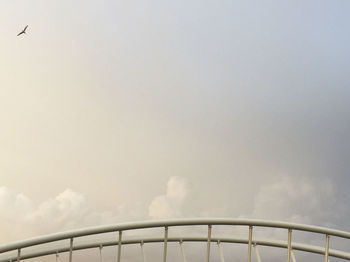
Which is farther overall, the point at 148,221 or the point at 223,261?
the point at 223,261

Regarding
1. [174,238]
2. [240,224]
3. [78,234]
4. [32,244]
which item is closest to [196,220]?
[240,224]

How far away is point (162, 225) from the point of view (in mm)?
19422

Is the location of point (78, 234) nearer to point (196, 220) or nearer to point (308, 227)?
point (196, 220)

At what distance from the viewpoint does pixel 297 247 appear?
85.9 feet

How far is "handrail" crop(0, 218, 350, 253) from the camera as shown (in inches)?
706

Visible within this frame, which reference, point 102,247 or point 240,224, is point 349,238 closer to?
point 240,224

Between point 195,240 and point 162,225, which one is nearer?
point 162,225

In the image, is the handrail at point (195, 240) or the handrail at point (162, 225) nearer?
the handrail at point (162, 225)

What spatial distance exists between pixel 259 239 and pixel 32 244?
11.6 metres

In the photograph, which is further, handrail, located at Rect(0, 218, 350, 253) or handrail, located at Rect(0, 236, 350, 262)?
handrail, located at Rect(0, 236, 350, 262)

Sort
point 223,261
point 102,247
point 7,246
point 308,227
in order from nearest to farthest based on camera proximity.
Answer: point 7,246 < point 308,227 < point 223,261 < point 102,247

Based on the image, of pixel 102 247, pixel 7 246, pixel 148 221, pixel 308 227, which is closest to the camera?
pixel 7 246

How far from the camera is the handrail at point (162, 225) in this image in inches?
706

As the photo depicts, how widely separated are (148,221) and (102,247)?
7.58 metres
